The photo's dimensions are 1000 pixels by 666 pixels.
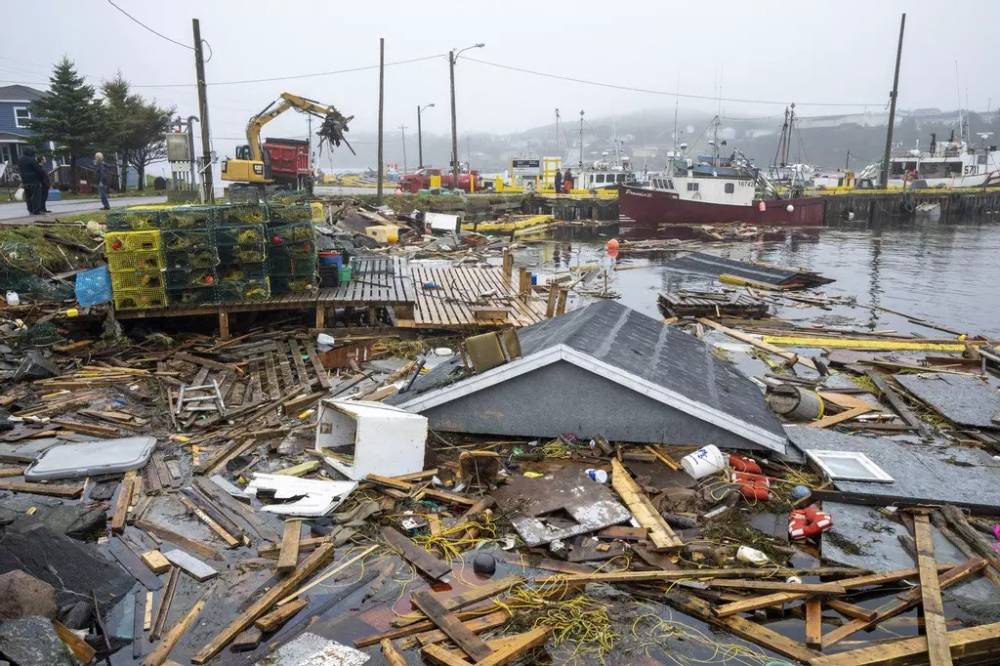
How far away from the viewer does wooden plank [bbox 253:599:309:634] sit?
4754 mm

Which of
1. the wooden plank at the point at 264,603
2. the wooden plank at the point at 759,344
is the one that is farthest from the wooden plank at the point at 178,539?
the wooden plank at the point at 759,344

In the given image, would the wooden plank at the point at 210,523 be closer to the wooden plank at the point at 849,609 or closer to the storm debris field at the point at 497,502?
the storm debris field at the point at 497,502

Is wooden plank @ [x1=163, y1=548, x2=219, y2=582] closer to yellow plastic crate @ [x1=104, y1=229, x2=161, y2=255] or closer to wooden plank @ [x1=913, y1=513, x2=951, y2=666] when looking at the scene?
wooden plank @ [x1=913, y1=513, x2=951, y2=666]

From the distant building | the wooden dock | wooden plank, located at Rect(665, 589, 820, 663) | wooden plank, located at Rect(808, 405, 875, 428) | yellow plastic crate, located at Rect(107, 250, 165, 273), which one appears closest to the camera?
wooden plank, located at Rect(665, 589, 820, 663)

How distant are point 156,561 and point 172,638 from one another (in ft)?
3.58

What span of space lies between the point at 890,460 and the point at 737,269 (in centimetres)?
1578

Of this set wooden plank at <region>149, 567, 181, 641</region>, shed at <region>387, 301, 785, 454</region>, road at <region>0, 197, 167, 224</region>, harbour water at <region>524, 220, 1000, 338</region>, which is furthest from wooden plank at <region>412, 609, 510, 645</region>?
road at <region>0, 197, 167, 224</region>

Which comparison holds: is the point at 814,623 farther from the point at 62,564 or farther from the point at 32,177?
the point at 32,177

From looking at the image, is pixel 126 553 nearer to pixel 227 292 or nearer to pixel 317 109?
pixel 227 292

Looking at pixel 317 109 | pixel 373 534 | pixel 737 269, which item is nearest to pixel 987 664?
pixel 373 534

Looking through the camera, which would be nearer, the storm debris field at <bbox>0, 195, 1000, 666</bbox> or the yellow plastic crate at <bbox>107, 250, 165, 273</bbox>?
the storm debris field at <bbox>0, 195, 1000, 666</bbox>

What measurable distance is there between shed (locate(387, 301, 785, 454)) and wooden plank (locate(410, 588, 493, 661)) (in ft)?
9.03

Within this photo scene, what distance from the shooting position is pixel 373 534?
6008 millimetres

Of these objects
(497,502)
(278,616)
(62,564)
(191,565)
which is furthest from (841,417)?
(62,564)
